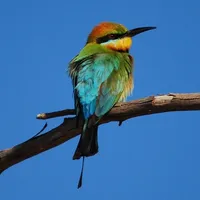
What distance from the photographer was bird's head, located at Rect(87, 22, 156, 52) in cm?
370

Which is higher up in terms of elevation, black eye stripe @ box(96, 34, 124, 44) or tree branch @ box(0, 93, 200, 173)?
black eye stripe @ box(96, 34, 124, 44)

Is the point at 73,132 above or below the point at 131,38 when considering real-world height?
below

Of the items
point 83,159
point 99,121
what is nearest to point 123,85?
point 99,121

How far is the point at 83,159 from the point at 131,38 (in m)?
1.46

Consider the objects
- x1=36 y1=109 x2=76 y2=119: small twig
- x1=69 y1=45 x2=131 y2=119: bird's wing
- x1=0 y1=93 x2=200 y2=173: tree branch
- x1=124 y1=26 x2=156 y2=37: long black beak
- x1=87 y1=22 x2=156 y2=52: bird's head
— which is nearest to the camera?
x1=0 y1=93 x2=200 y2=173: tree branch

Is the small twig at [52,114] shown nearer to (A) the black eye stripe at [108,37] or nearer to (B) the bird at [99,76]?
(B) the bird at [99,76]

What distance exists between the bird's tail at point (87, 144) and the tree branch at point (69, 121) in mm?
53

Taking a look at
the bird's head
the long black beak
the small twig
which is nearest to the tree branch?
the small twig

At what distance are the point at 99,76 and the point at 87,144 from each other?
0.56 metres

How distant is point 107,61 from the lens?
3.25 m

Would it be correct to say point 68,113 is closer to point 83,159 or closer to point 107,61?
point 83,159

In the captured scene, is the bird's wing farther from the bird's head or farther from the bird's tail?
the bird's head

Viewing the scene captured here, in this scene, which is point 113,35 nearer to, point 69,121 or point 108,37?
point 108,37

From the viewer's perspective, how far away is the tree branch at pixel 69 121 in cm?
252
